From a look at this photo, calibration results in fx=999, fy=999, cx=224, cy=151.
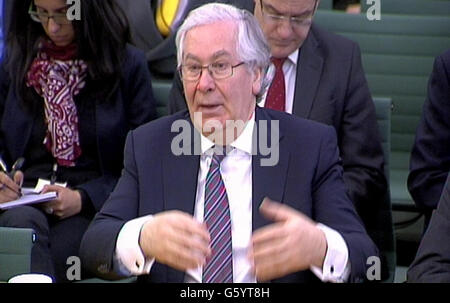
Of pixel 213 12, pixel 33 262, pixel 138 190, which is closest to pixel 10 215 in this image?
pixel 33 262

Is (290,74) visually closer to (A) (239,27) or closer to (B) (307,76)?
(B) (307,76)

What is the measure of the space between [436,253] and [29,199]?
50.5 inches

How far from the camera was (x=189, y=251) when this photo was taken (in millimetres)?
1897

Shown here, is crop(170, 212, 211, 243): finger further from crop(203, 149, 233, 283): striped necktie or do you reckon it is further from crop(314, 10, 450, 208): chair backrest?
crop(314, 10, 450, 208): chair backrest

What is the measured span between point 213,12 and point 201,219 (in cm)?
46

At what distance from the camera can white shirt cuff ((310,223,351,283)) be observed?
2.01 m

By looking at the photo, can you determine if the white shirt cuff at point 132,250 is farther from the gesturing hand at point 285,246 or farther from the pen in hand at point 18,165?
the pen in hand at point 18,165

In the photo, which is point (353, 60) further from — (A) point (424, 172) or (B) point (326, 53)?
(A) point (424, 172)

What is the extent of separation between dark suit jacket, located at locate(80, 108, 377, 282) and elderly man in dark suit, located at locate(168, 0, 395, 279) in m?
0.62

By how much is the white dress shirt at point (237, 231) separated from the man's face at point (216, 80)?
2.1 inches

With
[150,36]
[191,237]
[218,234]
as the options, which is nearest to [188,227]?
[191,237]

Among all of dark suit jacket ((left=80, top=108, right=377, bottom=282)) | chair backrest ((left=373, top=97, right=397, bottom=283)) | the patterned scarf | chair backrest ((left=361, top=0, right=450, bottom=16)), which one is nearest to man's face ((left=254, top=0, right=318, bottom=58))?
chair backrest ((left=373, top=97, right=397, bottom=283))

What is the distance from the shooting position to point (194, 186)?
7.25 feet

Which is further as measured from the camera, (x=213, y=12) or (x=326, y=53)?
(x=326, y=53)
